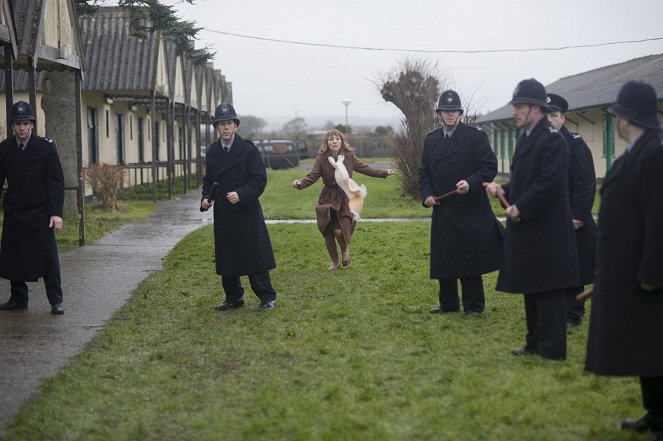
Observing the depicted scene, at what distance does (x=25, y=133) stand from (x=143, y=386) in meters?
3.94

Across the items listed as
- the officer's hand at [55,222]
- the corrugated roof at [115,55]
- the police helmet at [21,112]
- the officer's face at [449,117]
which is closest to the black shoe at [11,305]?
the officer's hand at [55,222]

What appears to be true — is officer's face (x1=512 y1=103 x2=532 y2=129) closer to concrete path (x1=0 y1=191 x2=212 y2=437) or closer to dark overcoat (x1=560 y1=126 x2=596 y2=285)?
Result: dark overcoat (x1=560 y1=126 x2=596 y2=285)

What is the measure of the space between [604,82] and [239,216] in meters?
31.2

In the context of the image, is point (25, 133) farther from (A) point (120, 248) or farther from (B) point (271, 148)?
(B) point (271, 148)

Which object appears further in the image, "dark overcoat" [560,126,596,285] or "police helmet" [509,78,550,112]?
"dark overcoat" [560,126,596,285]

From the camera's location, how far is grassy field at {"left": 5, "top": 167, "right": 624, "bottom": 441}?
572 cm

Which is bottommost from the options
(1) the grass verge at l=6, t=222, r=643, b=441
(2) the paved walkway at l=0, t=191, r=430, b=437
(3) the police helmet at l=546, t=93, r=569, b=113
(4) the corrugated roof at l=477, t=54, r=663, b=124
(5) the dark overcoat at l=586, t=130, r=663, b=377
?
(1) the grass verge at l=6, t=222, r=643, b=441

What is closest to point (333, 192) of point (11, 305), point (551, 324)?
point (11, 305)

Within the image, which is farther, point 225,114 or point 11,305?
point 11,305

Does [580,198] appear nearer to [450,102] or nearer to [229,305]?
[450,102]

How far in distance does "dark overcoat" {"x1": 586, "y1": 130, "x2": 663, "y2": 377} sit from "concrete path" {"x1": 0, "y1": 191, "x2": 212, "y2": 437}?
11.0ft

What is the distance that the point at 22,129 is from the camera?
386 inches

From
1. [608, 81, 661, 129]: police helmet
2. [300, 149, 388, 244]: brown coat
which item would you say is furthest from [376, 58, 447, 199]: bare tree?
[608, 81, 661, 129]: police helmet

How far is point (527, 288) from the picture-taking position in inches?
292
